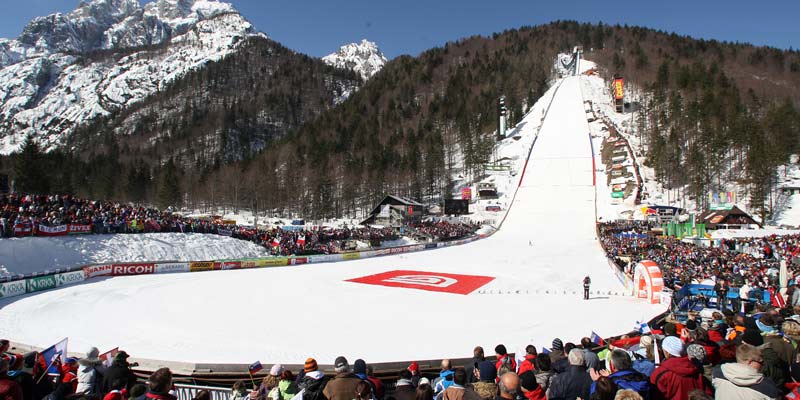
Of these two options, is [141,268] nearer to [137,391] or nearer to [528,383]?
[137,391]

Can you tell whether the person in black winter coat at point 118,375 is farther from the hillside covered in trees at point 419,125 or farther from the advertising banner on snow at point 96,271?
the hillside covered in trees at point 419,125

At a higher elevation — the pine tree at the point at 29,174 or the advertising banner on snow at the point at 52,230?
the pine tree at the point at 29,174

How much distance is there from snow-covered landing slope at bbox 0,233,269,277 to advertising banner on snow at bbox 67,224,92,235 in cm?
36

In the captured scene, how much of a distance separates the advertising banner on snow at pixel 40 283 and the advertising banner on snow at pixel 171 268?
19.4 feet

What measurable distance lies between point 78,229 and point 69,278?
589 cm

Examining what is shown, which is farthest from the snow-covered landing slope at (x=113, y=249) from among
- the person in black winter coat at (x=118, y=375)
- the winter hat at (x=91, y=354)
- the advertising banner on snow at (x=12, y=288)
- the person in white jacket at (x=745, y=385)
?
the person in white jacket at (x=745, y=385)

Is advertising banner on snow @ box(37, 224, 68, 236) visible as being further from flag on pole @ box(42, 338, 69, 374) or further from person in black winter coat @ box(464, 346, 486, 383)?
person in black winter coat @ box(464, 346, 486, 383)

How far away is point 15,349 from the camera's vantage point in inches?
415

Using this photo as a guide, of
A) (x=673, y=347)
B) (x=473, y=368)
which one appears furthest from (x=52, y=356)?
(x=673, y=347)

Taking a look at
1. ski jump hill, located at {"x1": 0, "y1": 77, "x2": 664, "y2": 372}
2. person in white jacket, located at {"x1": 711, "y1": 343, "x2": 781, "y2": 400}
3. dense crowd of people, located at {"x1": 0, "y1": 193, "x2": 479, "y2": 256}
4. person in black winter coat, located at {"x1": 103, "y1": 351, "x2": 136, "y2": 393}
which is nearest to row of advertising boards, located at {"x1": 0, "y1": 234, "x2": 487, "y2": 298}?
ski jump hill, located at {"x1": 0, "y1": 77, "x2": 664, "y2": 372}

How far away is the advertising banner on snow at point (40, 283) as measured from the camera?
19.1 metres

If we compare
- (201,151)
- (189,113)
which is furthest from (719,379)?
(189,113)

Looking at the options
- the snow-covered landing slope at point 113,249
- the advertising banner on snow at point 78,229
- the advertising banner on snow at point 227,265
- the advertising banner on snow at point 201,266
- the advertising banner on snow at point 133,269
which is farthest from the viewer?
the advertising banner on snow at point 227,265

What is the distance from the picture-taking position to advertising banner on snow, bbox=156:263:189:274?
25.9m
